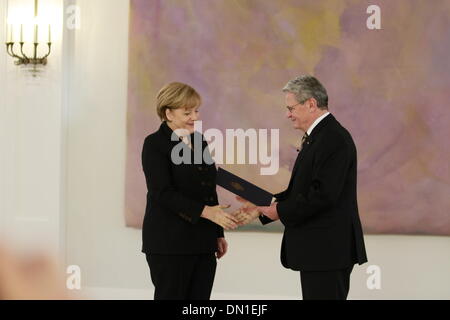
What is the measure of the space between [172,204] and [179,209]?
0.04 meters

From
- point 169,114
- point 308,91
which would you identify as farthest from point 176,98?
point 308,91

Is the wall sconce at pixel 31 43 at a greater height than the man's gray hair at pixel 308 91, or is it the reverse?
the wall sconce at pixel 31 43

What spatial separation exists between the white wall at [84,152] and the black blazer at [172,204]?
166 cm

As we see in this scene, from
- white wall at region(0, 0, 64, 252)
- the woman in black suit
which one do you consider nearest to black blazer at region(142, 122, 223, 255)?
the woman in black suit

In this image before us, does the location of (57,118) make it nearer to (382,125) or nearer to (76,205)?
(76,205)

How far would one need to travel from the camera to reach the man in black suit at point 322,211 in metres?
3.13

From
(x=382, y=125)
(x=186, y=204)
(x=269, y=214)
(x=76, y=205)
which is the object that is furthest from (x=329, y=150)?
(x=76, y=205)

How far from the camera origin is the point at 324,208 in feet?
10.3

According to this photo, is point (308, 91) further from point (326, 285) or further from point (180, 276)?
point (180, 276)

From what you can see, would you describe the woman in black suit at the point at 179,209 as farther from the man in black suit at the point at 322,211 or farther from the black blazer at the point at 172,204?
the man in black suit at the point at 322,211

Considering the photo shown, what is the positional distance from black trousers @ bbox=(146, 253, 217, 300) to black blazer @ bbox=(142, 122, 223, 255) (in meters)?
0.04

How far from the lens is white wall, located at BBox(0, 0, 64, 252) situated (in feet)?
16.5

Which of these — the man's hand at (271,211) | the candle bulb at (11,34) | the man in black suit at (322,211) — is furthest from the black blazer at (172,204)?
the candle bulb at (11,34)

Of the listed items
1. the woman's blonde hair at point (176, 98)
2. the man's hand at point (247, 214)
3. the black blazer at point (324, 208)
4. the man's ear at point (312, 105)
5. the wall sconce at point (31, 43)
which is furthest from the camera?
the wall sconce at point (31, 43)
